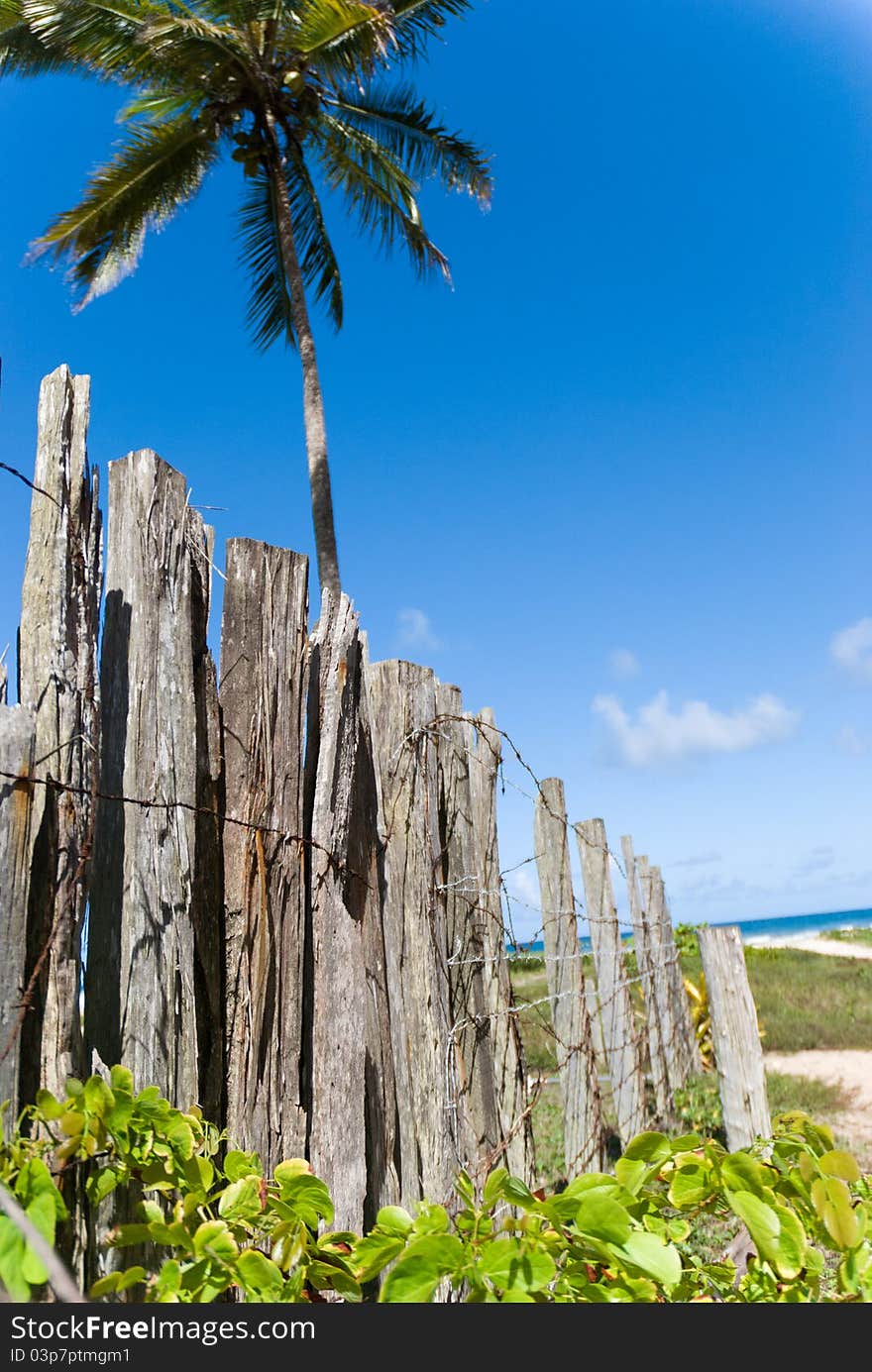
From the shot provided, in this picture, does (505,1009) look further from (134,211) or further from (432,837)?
(134,211)

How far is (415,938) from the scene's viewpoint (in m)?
2.75

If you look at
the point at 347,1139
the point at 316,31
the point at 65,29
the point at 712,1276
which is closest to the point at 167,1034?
the point at 347,1139

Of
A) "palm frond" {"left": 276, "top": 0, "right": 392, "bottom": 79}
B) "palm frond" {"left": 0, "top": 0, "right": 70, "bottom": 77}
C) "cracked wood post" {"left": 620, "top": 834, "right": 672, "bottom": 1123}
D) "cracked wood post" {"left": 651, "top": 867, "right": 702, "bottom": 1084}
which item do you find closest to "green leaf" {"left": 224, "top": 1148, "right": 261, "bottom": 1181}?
"cracked wood post" {"left": 620, "top": 834, "right": 672, "bottom": 1123}

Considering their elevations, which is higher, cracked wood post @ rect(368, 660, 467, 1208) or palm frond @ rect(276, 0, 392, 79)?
palm frond @ rect(276, 0, 392, 79)

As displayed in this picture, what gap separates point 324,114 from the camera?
1077 centimetres

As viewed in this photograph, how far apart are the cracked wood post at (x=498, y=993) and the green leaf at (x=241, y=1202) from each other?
1753 mm

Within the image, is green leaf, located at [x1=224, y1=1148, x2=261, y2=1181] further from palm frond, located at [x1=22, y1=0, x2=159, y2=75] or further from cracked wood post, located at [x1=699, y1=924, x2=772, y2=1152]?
palm frond, located at [x1=22, y1=0, x2=159, y2=75]

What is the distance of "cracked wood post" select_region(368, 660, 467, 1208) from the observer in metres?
Result: 2.58

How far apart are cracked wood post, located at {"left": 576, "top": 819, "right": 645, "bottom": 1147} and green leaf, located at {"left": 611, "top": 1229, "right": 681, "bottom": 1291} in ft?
12.3

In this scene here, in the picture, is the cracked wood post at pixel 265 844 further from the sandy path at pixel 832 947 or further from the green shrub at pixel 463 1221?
the sandy path at pixel 832 947

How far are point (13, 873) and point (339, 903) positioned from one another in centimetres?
97

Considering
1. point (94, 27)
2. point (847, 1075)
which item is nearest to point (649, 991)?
point (847, 1075)

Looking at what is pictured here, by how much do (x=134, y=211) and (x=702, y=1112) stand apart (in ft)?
37.0

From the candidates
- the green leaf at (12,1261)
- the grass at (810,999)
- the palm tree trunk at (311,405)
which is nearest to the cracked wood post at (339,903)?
the green leaf at (12,1261)
